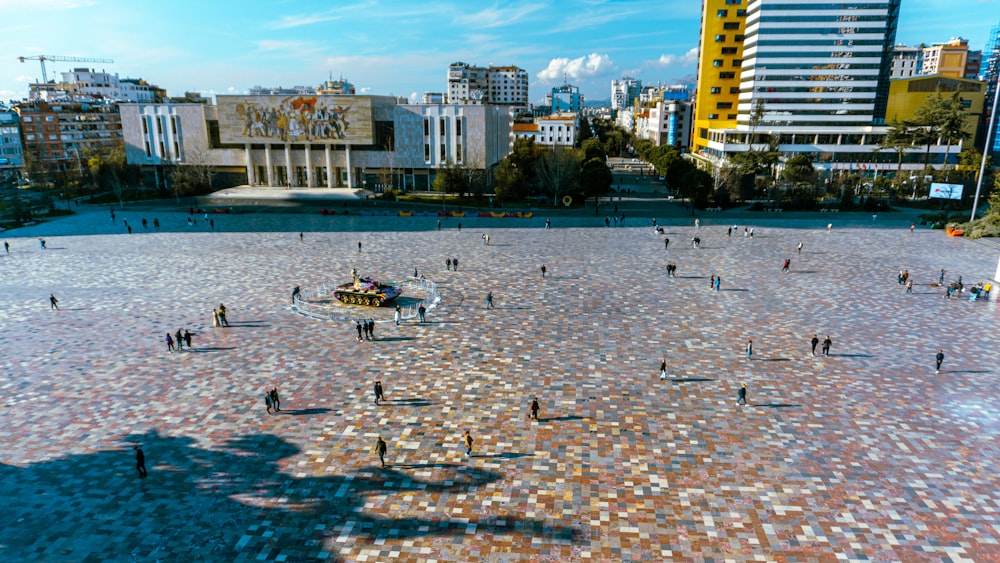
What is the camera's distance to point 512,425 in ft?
71.1

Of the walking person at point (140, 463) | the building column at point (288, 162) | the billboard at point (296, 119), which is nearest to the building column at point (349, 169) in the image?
the billboard at point (296, 119)

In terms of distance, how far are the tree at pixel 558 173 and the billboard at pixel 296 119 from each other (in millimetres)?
26380

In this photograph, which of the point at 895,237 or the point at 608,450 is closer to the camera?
the point at 608,450

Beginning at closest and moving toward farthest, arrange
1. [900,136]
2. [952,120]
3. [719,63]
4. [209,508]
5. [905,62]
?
[209,508] < [952,120] < [900,136] < [719,63] < [905,62]

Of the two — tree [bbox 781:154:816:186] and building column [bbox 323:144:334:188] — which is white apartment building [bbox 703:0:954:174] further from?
building column [bbox 323:144:334:188]

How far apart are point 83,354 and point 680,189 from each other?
6996 centimetres

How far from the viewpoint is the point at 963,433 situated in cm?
2089

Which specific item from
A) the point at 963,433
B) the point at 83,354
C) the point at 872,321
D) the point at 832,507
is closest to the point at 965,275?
the point at 872,321

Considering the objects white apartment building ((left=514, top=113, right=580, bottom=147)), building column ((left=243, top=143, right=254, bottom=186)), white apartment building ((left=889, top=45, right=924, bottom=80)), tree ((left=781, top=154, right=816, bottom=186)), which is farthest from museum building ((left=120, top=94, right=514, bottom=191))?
white apartment building ((left=889, top=45, right=924, bottom=80))

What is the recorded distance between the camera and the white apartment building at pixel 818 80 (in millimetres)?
93750

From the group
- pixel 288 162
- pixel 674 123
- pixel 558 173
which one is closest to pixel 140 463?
pixel 558 173

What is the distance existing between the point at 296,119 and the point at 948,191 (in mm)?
83363

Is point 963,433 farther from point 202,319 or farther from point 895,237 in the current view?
point 895,237

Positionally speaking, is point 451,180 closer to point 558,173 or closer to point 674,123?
point 558,173
